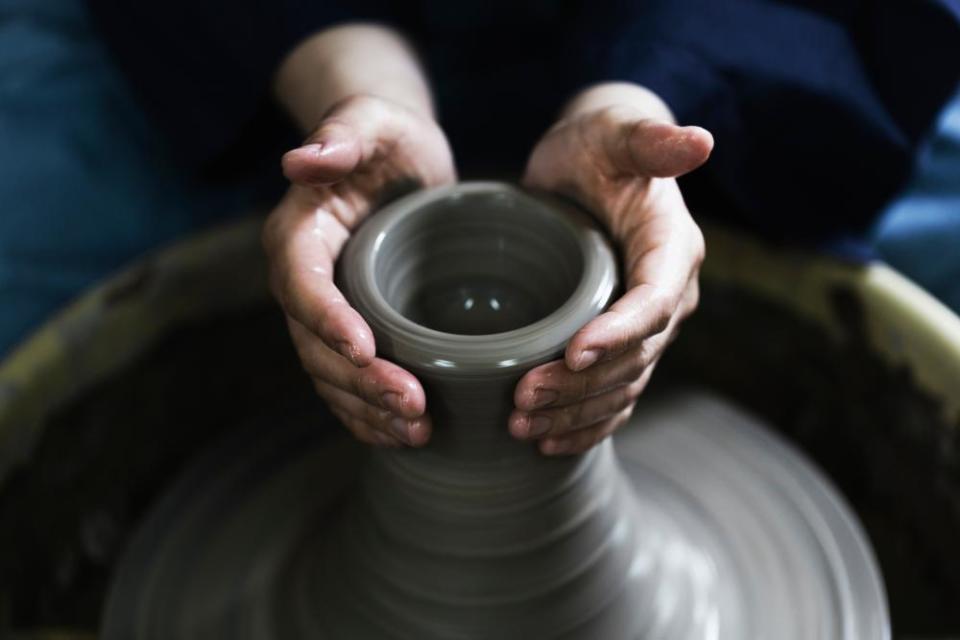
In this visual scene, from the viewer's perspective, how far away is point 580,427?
0.88 m

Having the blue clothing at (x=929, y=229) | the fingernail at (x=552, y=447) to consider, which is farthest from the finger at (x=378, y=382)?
the blue clothing at (x=929, y=229)

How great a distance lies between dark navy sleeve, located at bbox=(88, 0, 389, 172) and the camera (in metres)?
1.26

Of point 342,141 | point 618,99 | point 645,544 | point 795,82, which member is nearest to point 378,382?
point 342,141

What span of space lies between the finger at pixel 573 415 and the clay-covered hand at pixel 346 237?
0.26 feet

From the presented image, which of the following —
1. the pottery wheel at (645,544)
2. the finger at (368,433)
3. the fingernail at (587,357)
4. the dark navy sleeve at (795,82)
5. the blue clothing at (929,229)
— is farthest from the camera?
the blue clothing at (929,229)

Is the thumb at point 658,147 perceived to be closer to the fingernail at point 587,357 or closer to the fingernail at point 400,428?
the fingernail at point 587,357

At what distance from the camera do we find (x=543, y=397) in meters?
0.80

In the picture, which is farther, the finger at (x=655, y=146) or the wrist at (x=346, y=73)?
the wrist at (x=346, y=73)

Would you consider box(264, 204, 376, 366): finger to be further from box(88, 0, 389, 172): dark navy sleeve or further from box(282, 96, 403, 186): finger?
box(88, 0, 389, 172): dark navy sleeve

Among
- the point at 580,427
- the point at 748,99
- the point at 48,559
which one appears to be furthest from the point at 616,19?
the point at 48,559

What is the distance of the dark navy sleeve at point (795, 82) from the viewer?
1193mm

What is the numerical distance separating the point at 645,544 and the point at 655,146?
400 mm

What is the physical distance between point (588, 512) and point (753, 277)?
1.75 ft

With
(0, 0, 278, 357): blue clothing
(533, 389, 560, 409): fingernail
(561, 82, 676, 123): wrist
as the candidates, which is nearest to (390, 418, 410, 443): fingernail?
(533, 389, 560, 409): fingernail
